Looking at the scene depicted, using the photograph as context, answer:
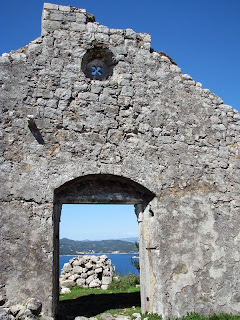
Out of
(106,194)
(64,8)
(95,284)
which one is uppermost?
(64,8)

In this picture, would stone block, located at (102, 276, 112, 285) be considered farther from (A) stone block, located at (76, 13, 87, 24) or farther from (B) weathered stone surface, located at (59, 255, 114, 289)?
(A) stone block, located at (76, 13, 87, 24)

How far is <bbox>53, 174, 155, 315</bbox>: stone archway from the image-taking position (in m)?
5.73

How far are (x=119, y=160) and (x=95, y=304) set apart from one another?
340cm

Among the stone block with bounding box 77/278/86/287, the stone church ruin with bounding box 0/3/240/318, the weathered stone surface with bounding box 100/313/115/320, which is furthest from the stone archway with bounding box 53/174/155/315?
the stone block with bounding box 77/278/86/287

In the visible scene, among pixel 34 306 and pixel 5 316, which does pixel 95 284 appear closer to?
pixel 34 306

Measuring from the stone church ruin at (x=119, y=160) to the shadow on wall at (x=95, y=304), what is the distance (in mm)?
1173

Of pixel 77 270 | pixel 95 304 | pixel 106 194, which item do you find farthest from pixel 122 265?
pixel 106 194

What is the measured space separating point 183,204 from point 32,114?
2972 mm

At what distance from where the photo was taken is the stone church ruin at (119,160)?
5301 mm

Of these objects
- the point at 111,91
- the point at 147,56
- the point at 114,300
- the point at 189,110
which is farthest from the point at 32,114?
the point at 114,300

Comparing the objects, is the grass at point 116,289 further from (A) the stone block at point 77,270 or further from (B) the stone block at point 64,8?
(B) the stone block at point 64,8

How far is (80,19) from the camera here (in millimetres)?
6359

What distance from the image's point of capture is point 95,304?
24.0 ft

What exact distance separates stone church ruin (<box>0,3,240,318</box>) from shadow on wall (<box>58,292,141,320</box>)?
1173 millimetres
